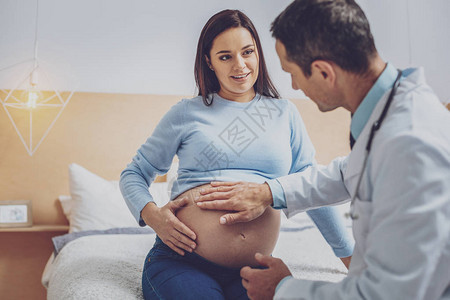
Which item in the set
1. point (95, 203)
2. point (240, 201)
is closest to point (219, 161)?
point (240, 201)

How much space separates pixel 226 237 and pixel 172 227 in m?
0.16

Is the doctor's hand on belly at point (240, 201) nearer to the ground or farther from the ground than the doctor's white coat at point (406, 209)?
nearer to the ground

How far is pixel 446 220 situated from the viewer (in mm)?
658

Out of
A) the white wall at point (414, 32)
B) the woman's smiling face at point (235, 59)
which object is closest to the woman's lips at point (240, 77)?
the woman's smiling face at point (235, 59)

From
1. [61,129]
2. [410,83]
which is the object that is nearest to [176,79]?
[61,129]

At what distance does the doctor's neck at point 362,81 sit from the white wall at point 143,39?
208 cm

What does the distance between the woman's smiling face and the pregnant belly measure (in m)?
0.42

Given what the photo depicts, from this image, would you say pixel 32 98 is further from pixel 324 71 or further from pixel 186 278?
pixel 324 71

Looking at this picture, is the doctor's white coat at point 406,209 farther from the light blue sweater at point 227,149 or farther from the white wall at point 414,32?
the white wall at point 414,32

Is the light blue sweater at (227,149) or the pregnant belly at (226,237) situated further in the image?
the light blue sweater at (227,149)

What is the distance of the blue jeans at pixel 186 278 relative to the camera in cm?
105

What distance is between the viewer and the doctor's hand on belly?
1.13m

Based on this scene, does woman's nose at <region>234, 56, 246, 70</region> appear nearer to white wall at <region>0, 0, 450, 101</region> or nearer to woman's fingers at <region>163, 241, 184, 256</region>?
woman's fingers at <region>163, 241, 184, 256</region>

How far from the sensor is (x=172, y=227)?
118 cm
